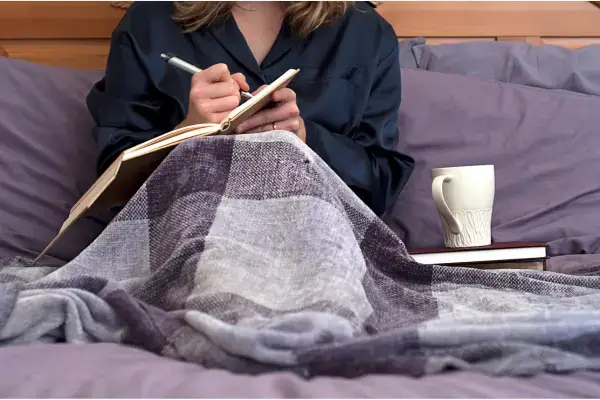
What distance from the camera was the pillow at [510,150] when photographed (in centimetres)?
122

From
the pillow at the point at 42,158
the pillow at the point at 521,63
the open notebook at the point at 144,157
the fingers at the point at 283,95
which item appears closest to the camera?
the open notebook at the point at 144,157

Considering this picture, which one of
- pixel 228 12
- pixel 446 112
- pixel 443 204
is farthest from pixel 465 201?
pixel 228 12

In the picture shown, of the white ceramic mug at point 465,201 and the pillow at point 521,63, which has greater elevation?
the pillow at point 521,63

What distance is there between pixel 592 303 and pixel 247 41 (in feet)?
2.62

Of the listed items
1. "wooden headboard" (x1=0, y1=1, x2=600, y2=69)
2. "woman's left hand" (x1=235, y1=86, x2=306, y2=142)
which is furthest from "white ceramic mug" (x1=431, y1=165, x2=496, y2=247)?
"wooden headboard" (x1=0, y1=1, x2=600, y2=69)

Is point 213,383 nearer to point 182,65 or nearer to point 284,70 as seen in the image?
point 182,65

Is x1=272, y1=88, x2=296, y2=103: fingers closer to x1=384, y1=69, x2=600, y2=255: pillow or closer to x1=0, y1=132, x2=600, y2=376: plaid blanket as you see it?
x1=0, y1=132, x2=600, y2=376: plaid blanket

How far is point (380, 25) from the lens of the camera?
4.31ft

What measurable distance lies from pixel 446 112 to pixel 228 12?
43 centimetres

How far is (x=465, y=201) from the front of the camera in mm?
979

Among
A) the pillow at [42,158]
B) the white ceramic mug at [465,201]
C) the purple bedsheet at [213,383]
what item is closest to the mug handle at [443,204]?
the white ceramic mug at [465,201]

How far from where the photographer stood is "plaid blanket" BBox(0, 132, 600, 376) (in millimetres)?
515

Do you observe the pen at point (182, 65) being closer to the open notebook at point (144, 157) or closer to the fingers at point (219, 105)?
the fingers at point (219, 105)

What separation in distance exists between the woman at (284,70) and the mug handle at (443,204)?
7.5 inches
